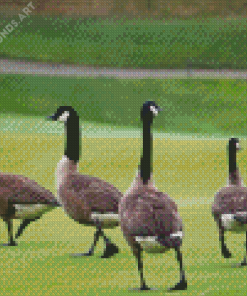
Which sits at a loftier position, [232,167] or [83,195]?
[232,167]

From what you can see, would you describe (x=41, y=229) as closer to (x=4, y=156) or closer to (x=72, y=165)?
(x=72, y=165)

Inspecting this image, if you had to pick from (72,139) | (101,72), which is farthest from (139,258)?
(101,72)

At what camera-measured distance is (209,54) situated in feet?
124

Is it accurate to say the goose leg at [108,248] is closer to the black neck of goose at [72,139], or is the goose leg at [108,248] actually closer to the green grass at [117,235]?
the green grass at [117,235]

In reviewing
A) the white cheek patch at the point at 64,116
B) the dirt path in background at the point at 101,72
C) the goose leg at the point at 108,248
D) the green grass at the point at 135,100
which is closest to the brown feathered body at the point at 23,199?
the goose leg at the point at 108,248

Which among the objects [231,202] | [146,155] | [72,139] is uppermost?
[72,139]

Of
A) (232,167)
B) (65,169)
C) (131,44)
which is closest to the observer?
(232,167)

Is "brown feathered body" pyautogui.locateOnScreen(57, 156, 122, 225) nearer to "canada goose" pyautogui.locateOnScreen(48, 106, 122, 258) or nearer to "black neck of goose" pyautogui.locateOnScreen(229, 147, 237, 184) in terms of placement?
"canada goose" pyautogui.locateOnScreen(48, 106, 122, 258)

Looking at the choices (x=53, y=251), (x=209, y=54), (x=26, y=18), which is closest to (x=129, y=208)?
(x=53, y=251)

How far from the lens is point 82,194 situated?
28.1 feet

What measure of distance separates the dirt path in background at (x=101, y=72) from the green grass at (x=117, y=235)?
15319 millimetres

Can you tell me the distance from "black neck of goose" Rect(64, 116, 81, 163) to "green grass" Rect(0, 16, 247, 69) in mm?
28155

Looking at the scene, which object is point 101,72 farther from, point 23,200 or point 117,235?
point 23,200

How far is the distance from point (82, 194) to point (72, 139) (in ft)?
2.53
